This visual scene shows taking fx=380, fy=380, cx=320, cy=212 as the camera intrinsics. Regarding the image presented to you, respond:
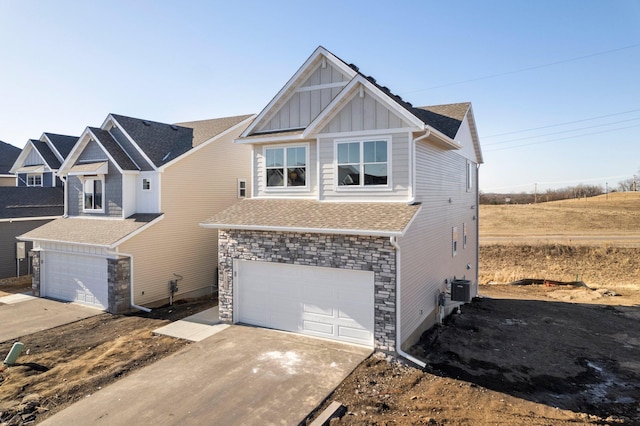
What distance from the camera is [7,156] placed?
29.5 meters

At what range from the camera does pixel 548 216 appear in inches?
1661

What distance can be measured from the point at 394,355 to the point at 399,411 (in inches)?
92.9

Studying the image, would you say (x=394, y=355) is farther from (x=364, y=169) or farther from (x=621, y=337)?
(x=621, y=337)

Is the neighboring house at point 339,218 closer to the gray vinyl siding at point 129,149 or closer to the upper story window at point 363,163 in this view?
the upper story window at point 363,163

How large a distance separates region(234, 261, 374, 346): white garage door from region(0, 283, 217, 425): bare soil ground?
2.40 m

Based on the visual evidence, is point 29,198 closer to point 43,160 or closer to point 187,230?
point 43,160

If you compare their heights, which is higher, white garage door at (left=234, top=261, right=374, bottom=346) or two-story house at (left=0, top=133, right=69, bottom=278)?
two-story house at (left=0, top=133, right=69, bottom=278)

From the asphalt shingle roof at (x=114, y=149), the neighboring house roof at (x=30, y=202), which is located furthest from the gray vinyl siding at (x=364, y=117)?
the neighboring house roof at (x=30, y=202)

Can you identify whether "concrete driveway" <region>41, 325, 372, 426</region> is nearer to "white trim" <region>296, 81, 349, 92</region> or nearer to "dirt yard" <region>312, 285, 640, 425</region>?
"dirt yard" <region>312, 285, 640, 425</region>

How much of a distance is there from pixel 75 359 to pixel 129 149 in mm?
9805

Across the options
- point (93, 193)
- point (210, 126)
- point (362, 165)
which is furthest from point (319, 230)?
point (93, 193)

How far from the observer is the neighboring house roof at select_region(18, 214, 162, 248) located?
1441 centimetres

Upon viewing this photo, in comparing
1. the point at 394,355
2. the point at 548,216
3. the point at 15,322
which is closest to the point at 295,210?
the point at 394,355

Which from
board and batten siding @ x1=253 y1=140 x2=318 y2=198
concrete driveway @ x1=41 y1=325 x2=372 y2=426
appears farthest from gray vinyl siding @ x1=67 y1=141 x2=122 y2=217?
concrete driveway @ x1=41 y1=325 x2=372 y2=426
